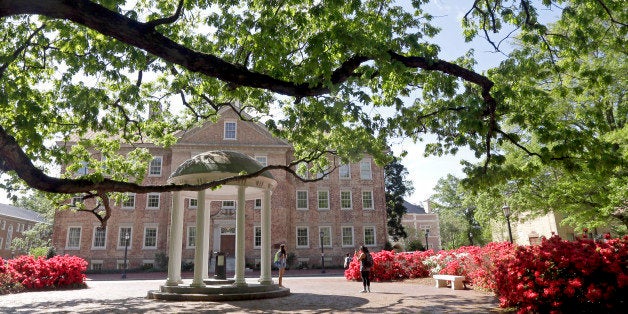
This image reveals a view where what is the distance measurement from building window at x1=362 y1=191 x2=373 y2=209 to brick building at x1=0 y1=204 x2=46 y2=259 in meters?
48.9

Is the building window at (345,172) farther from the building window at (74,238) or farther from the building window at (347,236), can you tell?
the building window at (74,238)

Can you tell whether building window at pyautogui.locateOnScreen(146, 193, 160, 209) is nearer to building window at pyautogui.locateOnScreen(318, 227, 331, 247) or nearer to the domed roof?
building window at pyautogui.locateOnScreen(318, 227, 331, 247)

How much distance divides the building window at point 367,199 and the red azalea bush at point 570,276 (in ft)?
95.9

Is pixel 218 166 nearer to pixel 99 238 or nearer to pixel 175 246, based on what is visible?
pixel 175 246

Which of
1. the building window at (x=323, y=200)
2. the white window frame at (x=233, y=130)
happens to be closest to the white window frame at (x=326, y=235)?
the building window at (x=323, y=200)

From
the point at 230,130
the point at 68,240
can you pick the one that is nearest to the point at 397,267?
the point at 230,130

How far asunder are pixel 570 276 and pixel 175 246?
11.4 metres

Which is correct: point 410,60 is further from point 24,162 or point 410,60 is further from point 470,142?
point 24,162

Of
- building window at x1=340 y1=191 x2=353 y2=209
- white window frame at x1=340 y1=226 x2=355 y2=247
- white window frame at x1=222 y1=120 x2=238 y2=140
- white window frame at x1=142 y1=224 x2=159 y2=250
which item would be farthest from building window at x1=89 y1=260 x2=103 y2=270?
building window at x1=340 y1=191 x2=353 y2=209

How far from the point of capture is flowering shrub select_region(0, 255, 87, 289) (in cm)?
1700

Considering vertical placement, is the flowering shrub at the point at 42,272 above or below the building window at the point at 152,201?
below

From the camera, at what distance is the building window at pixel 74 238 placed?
34.5 m

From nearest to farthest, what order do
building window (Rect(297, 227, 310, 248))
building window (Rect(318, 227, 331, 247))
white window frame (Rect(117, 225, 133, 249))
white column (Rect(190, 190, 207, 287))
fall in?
1. white column (Rect(190, 190, 207, 287))
2. white window frame (Rect(117, 225, 133, 249))
3. building window (Rect(297, 227, 310, 248))
4. building window (Rect(318, 227, 331, 247))

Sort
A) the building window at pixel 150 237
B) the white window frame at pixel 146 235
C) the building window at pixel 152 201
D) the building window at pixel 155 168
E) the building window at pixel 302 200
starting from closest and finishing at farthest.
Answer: the white window frame at pixel 146 235
the building window at pixel 150 237
the building window at pixel 152 201
the building window at pixel 155 168
the building window at pixel 302 200
